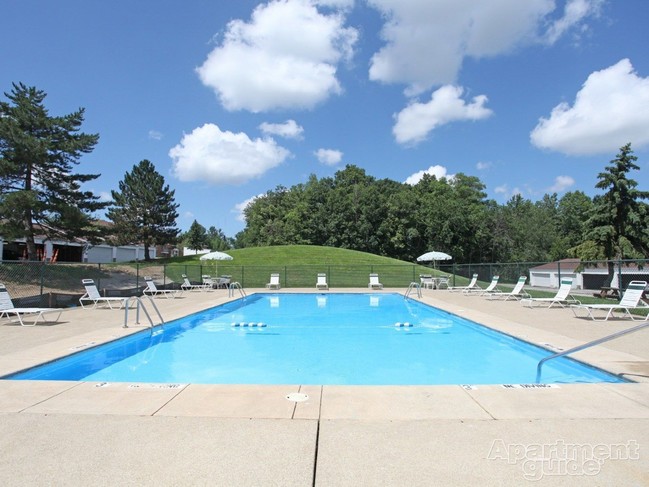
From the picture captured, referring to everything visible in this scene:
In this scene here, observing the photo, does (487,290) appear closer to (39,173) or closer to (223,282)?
(223,282)

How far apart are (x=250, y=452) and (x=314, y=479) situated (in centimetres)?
62

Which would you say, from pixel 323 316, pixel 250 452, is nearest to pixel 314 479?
pixel 250 452

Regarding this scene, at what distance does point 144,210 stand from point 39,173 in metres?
21.2

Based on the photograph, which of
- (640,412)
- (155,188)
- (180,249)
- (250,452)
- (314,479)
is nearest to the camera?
(314,479)

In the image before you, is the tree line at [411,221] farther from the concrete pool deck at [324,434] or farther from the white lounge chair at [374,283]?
the concrete pool deck at [324,434]

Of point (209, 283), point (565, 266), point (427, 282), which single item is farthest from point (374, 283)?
point (565, 266)

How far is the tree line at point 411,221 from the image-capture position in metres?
52.7

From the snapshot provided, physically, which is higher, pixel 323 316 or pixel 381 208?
pixel 381 208

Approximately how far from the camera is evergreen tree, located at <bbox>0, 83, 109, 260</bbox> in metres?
18.2

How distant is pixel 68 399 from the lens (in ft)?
14.3

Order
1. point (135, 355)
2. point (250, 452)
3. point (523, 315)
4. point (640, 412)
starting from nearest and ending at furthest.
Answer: point (250, 452) < point (640, 412) < point (135, 355) < point (523, 315)

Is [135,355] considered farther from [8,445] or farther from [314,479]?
[314,479]

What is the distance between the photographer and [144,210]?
41125mm

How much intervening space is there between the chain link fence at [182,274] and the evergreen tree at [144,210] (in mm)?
12111
